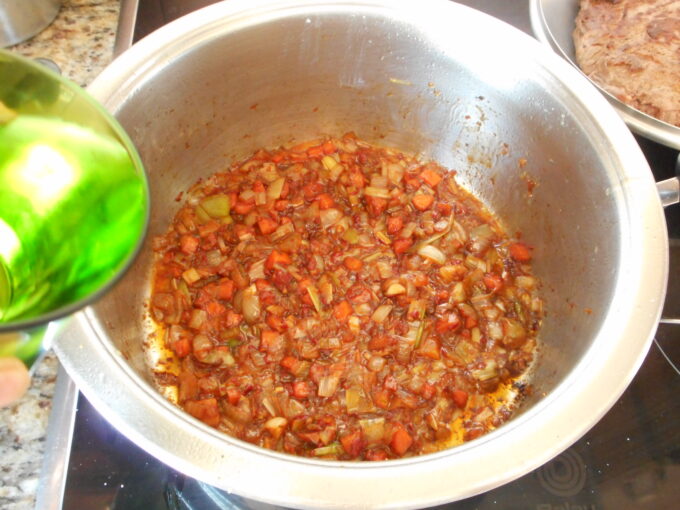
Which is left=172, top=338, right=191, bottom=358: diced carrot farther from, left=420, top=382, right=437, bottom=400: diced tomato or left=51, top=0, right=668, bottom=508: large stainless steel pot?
left=420, top=382, right=437, bottom=400: diced tomato

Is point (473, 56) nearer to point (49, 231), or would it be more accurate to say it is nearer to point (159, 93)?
point (159, 93)

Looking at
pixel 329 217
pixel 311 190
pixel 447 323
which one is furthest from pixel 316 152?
→ pixel 447 323

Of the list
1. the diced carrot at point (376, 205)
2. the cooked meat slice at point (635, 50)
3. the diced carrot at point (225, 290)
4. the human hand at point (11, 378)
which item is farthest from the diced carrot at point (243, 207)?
the cooked meat slice at point (635, 50)

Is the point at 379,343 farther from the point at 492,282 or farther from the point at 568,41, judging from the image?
the point at 568,41

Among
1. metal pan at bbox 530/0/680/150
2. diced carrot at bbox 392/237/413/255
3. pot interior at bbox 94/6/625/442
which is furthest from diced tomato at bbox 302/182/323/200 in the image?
metal pan at bbox 530/0/680/150

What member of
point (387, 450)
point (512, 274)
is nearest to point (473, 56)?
point (512, 274)

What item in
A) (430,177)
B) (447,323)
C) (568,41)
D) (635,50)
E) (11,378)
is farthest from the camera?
(568,41)
